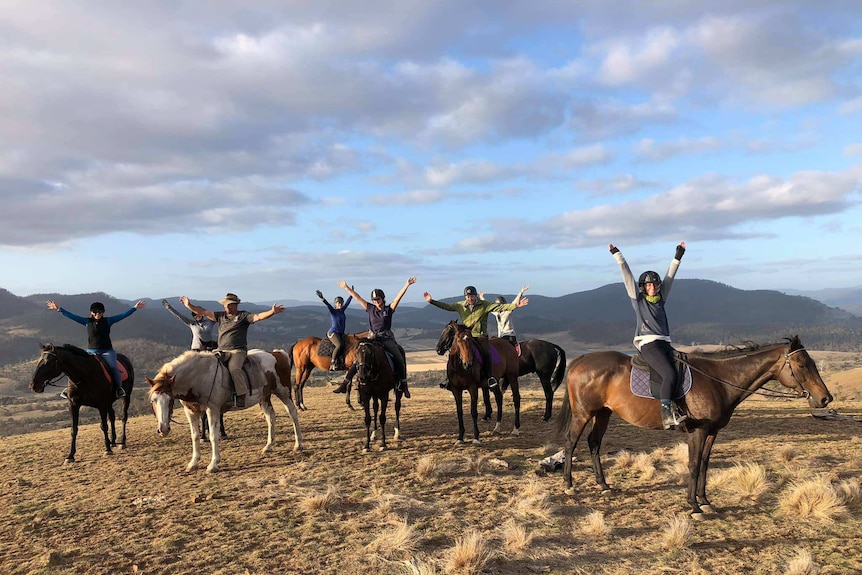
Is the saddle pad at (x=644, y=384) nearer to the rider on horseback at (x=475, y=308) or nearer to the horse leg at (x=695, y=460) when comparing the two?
the horse leg at (x=695, y=460)

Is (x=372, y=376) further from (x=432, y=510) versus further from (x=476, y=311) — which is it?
(x=432, y=510)

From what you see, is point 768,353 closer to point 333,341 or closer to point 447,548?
point 447,548

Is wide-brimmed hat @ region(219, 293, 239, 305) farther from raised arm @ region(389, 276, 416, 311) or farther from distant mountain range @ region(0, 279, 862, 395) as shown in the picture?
distant mountain range @ region(0, 279, 862, 395)

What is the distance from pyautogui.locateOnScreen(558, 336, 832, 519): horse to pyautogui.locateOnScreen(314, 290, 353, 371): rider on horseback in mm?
7775

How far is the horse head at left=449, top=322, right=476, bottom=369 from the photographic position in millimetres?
10104

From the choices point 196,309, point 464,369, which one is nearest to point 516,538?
Answer: point 464,369

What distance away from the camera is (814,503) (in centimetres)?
646

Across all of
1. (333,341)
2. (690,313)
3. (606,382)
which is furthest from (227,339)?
(690,313)

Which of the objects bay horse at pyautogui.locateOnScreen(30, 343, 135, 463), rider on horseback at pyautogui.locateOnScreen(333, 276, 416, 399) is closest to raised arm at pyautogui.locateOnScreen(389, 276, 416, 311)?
rider on horseback at pyautogui.locateOnScreen(333, 276, 416, 399)

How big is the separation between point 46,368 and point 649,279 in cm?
1094

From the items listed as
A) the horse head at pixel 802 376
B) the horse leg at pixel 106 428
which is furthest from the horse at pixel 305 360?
the horse head at pixel 802 376

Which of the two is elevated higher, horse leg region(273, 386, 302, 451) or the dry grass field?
horse leg region(273, 386, 302, 451)

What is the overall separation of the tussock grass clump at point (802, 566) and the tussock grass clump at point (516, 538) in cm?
263

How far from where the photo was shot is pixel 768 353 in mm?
6680
